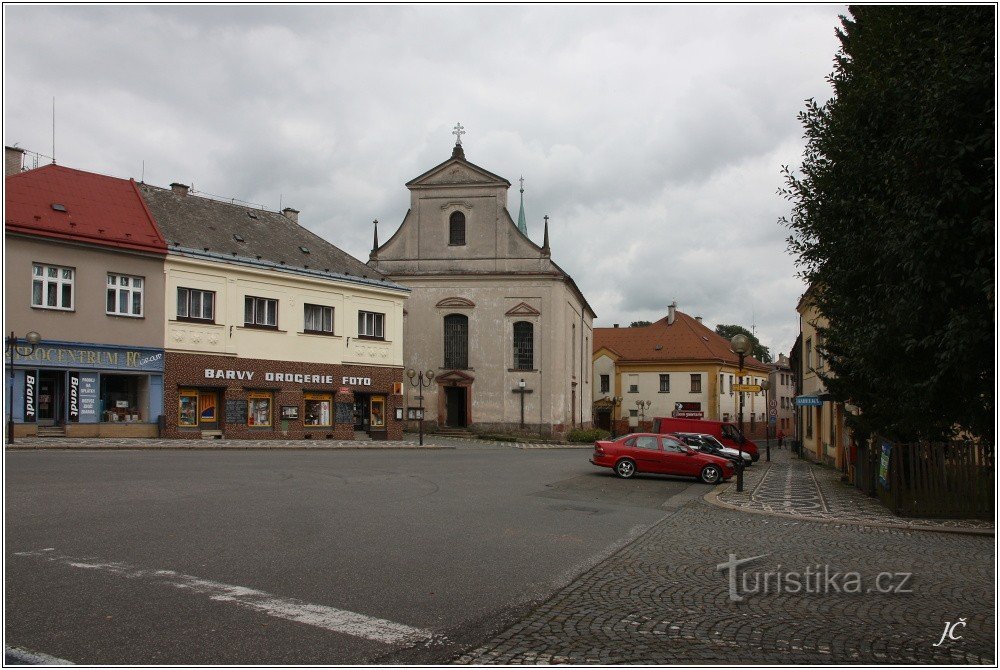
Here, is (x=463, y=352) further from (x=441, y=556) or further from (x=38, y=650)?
(x=38, y=650)

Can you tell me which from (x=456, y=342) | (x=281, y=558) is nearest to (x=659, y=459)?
(x=281, y=558)

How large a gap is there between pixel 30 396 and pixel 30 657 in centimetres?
2748

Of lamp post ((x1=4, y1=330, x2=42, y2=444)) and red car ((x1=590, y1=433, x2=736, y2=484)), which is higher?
lamp post ((x1=4, y1=330, x2=42, y2=444))

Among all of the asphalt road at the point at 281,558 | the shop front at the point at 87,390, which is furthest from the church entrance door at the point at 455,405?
the asphalt road at the point at 281,558

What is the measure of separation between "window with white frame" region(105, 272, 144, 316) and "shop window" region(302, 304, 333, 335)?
735 centimetres

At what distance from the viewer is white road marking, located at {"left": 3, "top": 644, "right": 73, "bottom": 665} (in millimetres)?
5715

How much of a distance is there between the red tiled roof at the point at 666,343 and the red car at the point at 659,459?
50.3 metres

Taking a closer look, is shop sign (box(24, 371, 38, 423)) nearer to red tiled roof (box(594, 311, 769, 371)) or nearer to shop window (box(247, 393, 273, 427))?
shop window (box(247, 393, 273, 427))

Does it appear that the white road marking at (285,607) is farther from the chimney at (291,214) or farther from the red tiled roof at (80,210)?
the chimney at (291,214)

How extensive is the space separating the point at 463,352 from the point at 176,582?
4356 centimetres

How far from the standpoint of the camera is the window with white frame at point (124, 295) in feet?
108

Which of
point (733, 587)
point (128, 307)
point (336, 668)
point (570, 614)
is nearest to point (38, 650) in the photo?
point (336, 668)

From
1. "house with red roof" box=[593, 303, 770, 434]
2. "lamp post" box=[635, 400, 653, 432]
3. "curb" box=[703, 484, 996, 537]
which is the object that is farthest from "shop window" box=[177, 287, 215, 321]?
"lamp post" box=[635, 400, 653, 432]

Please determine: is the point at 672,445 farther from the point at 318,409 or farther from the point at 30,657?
the point at 318,409
